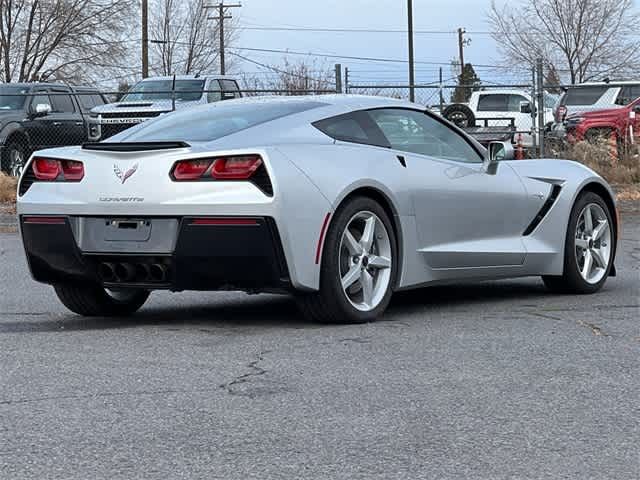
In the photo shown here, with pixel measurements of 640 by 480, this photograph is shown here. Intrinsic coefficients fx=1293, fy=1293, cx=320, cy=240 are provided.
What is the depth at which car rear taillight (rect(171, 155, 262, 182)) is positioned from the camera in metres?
6.88

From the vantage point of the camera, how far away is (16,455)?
443 cm

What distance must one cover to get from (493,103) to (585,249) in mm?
23424

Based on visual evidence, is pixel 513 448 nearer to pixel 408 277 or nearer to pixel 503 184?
pixel 408 277

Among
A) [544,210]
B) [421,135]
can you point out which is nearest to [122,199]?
[421,135]

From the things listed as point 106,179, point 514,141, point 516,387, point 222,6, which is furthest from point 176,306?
point 222,6

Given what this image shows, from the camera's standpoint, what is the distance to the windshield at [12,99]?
22.2m

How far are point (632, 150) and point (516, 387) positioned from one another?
584 inches

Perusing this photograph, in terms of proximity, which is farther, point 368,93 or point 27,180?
point 368,93

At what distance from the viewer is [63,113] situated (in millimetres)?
23688

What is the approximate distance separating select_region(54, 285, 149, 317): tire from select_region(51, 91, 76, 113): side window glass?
1587 centimetres

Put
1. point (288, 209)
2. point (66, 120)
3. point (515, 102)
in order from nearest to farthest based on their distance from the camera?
point (288, 209) → point (66, 120) → point (515, 102)

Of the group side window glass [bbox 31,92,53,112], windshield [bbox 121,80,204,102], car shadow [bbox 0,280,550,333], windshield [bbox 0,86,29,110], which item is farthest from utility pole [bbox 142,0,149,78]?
car shadow [bbox 0,280,550,333]

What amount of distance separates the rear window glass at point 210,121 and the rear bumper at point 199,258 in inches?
25.6

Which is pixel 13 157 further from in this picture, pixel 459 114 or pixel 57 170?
pixel 57 170
